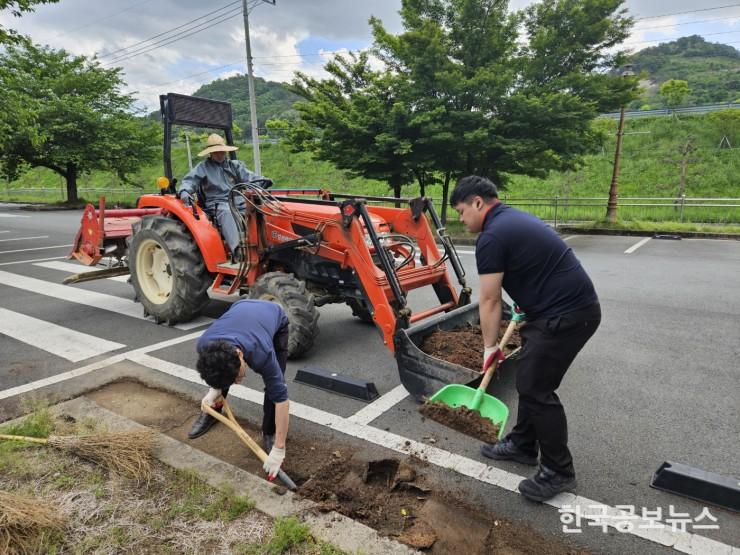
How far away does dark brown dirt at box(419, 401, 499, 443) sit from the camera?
345 centimetres

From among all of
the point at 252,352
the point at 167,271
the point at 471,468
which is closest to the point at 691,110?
the point at 167,271

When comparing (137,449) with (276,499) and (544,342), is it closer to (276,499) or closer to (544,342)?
(276,499)

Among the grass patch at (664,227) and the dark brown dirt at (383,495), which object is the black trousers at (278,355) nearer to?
the dark brown dirt at (383,495)

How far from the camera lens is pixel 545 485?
2861mm

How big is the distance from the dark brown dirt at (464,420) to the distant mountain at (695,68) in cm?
5353

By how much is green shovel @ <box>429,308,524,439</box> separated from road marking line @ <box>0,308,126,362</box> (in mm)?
3948

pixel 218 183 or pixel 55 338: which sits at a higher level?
pixel 218 183

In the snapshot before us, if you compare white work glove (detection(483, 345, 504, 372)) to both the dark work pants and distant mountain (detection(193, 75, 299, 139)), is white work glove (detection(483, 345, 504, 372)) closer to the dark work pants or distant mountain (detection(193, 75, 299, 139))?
the dark work pants

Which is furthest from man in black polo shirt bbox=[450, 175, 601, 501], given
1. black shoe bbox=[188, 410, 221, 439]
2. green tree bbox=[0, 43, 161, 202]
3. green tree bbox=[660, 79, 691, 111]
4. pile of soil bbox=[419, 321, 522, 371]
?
green tree bbox=[660, 79, 691, 111]

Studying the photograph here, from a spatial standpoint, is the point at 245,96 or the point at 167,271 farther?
the point at 245,96

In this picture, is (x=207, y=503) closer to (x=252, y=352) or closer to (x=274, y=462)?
(x=274, y=462)

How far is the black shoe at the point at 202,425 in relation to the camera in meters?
3.57

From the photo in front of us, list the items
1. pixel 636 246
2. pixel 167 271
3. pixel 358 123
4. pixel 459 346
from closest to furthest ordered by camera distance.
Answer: pixel 459 346 → pixel 167 271 → pixel 636 246 → pixel 358 123

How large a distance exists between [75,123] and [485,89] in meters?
22.6
